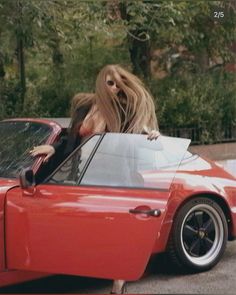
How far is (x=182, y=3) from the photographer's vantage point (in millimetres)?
10422

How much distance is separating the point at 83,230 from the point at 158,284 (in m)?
1.28

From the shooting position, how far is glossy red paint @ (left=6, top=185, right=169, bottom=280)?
3.68 metres

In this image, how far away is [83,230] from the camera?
12.5 ft

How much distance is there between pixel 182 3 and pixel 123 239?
7.55 m

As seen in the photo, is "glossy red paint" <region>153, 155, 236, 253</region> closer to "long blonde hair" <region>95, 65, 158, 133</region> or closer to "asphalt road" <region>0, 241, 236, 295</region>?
"asphalt road" <region>0, 241, 236, 295</region>

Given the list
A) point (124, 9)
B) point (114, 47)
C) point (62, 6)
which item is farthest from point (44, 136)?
point (114, 47)

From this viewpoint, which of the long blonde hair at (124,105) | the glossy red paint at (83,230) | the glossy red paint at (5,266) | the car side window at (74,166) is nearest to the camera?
the glossy red paint at (83,230)

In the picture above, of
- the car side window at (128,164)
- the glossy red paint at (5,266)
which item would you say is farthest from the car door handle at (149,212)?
the glossy red paint at (5,266)

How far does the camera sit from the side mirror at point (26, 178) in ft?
13.1

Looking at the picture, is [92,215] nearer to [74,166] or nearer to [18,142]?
[74,166]

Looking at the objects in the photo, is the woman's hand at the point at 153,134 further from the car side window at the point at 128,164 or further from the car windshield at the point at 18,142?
the car windshield at the point at 18,142

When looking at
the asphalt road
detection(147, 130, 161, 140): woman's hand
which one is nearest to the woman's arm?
detection(147, 130, 161, 140): woman's hand

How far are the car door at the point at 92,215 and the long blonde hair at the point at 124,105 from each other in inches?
5.4

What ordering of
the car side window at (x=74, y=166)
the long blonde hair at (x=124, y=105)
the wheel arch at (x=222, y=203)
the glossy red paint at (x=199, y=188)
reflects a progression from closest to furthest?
1. the car side window at (x=74, y=166)
2. the long blonde hair at (x=124, y=105)
3. the glossy red paint at (x=199, y=188)
4. the wheel arch at (x=222, y=203)
